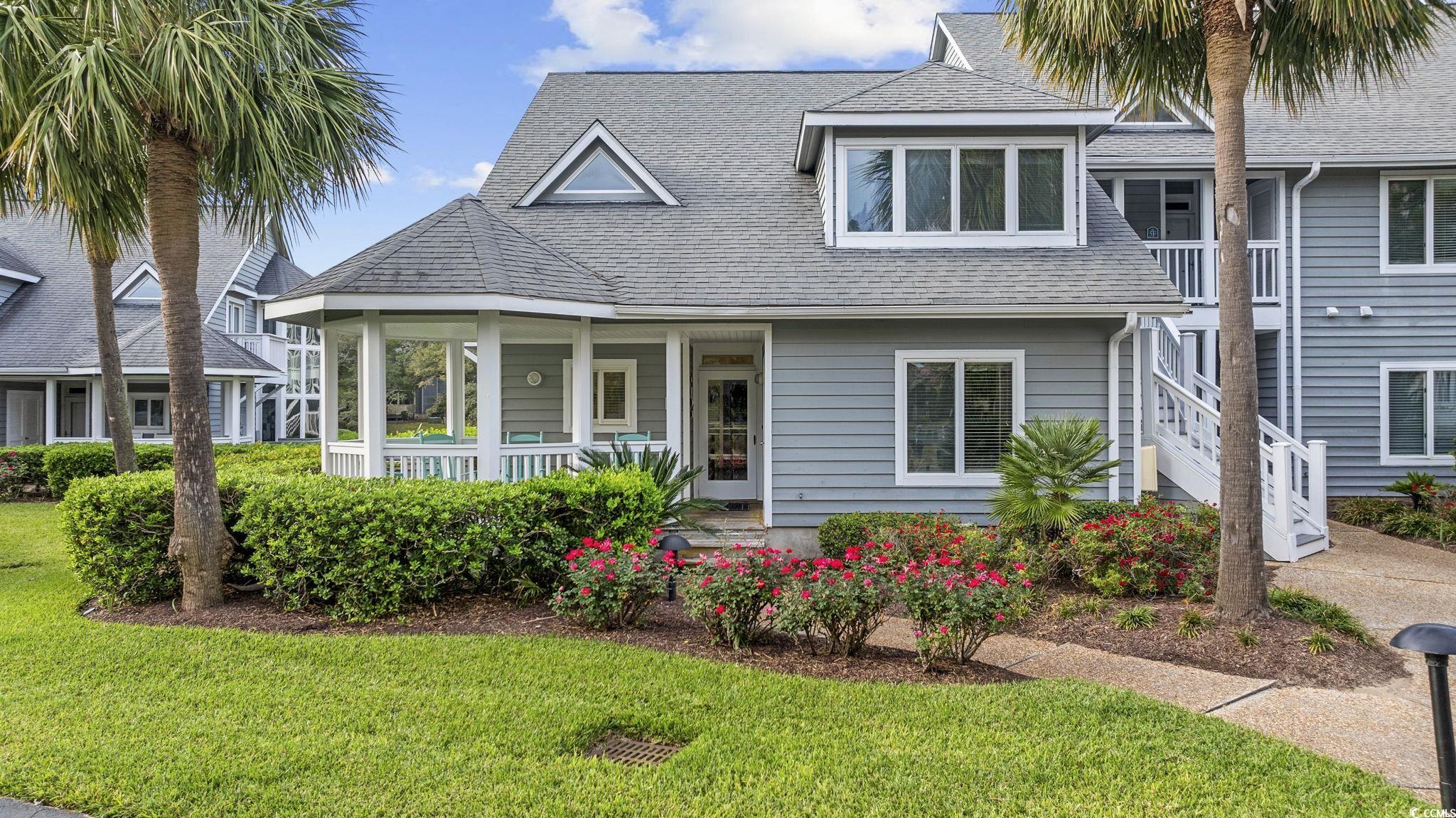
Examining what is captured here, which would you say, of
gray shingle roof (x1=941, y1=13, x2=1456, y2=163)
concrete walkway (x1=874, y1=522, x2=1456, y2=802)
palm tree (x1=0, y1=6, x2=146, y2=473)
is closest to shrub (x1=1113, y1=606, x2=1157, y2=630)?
concrete walkway (x1=874, y1=522, x2=1456, y2=802)

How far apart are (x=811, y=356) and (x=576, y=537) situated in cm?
406

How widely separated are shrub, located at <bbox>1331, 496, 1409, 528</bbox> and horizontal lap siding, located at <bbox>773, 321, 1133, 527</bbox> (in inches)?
176

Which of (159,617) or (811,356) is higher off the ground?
(811,356)

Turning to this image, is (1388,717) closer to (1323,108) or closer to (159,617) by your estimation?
(159,617)

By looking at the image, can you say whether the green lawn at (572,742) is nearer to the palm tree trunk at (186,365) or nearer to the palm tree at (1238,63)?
the palm tree trunk at (186,365)

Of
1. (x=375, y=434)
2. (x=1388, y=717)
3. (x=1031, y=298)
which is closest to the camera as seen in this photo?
(x=1388, y=717)

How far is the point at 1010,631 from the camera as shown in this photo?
20.5 feet

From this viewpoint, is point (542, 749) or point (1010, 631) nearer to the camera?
point (542, 749)

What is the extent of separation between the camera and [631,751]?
3.98 metres

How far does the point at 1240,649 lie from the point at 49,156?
365 inches

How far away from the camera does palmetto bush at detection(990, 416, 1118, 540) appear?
771 cm

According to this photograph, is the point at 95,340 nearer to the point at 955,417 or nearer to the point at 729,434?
the point at 729,434

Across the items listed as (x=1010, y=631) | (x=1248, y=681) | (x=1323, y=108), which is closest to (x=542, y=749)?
(x=1010, y=631)

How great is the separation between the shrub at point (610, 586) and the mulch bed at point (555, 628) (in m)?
0.12
